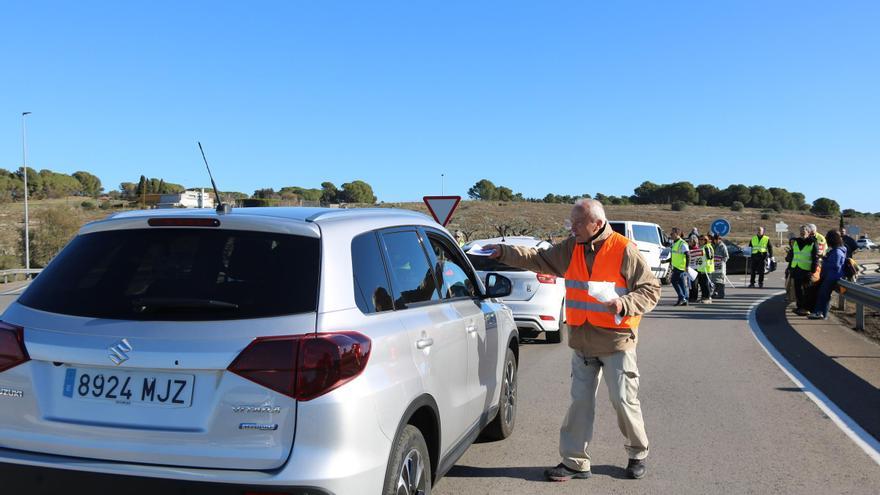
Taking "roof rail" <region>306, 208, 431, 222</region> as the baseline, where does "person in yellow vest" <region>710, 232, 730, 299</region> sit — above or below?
below

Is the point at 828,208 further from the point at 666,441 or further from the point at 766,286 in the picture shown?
the point at 666,441

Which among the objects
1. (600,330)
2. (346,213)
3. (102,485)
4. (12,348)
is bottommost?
(102,485)

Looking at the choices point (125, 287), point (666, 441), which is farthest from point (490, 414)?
point (125, 287)

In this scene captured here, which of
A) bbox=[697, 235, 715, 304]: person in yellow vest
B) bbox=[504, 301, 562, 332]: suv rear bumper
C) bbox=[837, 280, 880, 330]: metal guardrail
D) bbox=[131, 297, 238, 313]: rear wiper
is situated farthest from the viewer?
bbox=[697, 235, 715, 304]: person in yellow vest

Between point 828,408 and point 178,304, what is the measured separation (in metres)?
6.67

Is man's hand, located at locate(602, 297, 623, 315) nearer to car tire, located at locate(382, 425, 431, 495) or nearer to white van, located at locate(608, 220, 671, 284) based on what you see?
car tire, located at locate(382, 425, 431, 495)

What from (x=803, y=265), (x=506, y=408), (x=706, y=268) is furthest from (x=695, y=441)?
(x=706, y=268)

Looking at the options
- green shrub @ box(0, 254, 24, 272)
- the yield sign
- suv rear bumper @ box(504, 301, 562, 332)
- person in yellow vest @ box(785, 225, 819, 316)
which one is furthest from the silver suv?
green shrub @ box(0, 254, 24, 272)

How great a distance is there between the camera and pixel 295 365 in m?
2.98

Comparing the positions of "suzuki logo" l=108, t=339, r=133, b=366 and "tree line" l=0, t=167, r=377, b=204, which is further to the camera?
"tree line" l=0, t=167, r=377, b=204

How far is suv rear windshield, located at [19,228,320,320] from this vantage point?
3.16 meters

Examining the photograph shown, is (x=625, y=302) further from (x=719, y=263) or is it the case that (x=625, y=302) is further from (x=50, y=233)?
(x=50, y=233)

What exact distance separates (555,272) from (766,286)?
2260 cm

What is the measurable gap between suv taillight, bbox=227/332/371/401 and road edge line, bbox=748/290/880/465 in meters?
4.73
